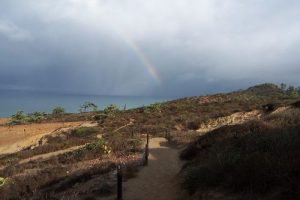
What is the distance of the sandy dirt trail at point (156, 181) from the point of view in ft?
54.3

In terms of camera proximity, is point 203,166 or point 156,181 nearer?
point 203,166

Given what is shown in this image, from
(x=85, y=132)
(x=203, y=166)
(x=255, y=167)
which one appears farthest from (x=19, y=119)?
(x=255, y=167)

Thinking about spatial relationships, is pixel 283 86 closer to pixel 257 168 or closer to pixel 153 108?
pixel 153 108

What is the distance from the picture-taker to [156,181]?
1927 centimetres

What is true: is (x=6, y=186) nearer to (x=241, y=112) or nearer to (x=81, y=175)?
(x=81, y=175)

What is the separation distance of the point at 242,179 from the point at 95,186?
7737 millimetres

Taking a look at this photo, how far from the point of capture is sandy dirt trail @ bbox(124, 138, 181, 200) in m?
16.6

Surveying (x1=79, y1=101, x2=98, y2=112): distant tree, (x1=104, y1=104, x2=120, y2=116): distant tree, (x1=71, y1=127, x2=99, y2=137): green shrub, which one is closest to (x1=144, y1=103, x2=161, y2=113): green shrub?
(x1=104, y1=104, x2=120, y2=116): distant tree

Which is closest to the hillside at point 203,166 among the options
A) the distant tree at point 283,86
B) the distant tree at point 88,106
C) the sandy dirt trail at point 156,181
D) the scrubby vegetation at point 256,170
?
the scrubby vegetation at point 256,170

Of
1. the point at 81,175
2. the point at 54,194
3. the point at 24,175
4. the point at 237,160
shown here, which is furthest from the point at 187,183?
the point at 24,175

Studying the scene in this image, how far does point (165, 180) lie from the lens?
19266mm

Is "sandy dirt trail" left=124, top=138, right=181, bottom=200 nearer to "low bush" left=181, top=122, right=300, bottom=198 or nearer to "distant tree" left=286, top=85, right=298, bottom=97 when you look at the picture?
"low bush" left=181, top=122, right=300, bottom=198

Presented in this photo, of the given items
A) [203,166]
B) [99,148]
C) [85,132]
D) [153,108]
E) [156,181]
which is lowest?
[156,181]

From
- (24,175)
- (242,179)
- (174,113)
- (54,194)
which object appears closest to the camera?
(242,179)
